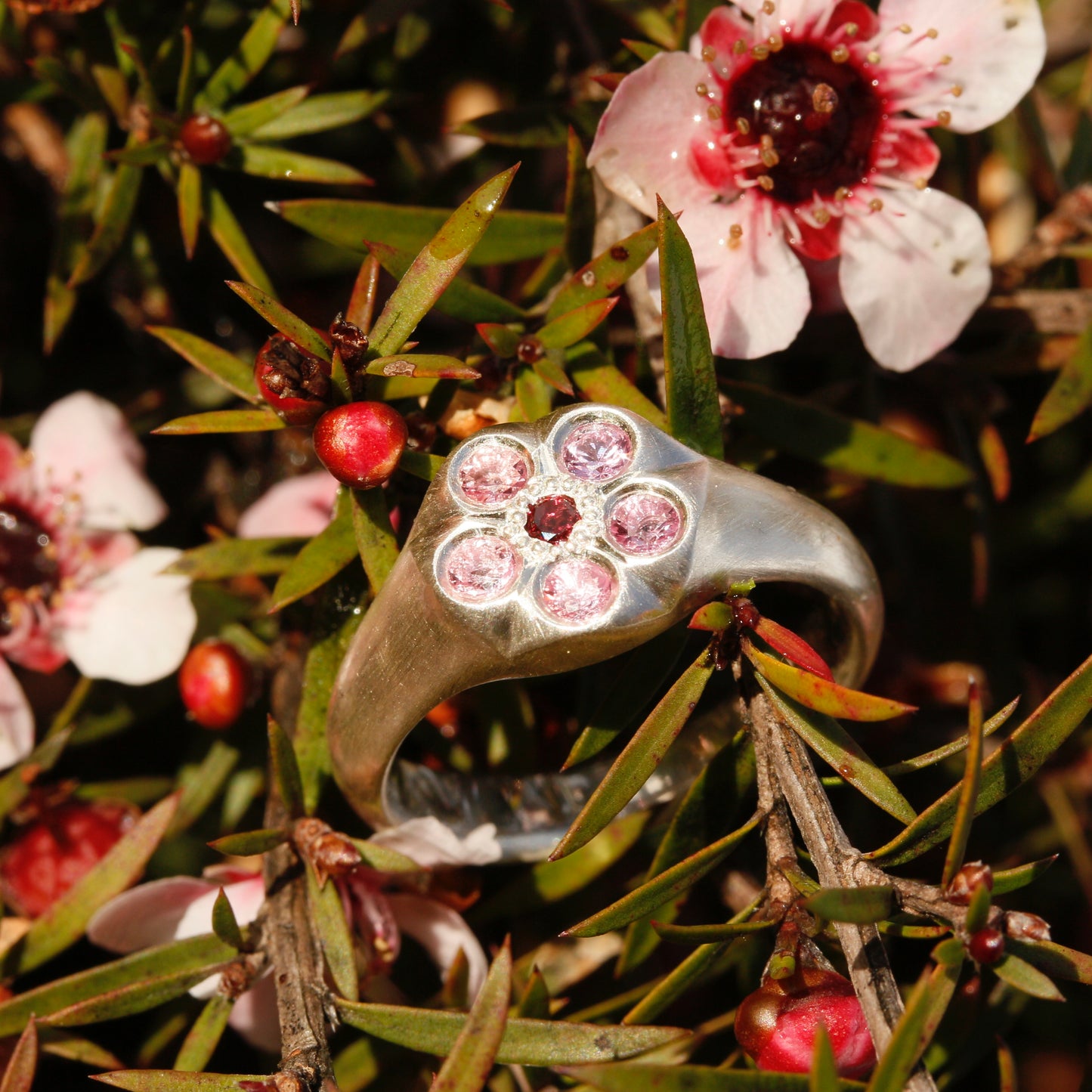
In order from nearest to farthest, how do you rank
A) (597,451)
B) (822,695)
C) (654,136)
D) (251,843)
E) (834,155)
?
(822,695), (597,451), (251,843), (654,136), (834,155)

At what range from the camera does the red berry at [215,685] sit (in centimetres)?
A: 141

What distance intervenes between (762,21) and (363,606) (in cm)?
83

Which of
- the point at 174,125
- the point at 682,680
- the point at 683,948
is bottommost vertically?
the point at 683,948

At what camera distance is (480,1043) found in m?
0.83

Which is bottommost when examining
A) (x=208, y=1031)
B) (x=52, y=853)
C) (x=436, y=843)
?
(x=52, y=853)

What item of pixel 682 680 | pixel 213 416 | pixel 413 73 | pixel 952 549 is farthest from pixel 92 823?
pixel 952 549

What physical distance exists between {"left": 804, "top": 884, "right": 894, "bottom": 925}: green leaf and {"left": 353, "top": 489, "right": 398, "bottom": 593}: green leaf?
0.51 meters

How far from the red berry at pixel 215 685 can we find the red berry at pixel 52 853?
0.21 m

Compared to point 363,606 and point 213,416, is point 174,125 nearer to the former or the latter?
point 213,416

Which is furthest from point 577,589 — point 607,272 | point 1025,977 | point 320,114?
point 320,114

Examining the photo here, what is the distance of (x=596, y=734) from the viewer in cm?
106

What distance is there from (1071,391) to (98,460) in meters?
1.33

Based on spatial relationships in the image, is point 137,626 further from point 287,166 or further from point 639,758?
point 639,758

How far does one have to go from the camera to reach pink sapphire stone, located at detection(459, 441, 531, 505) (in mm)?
978
